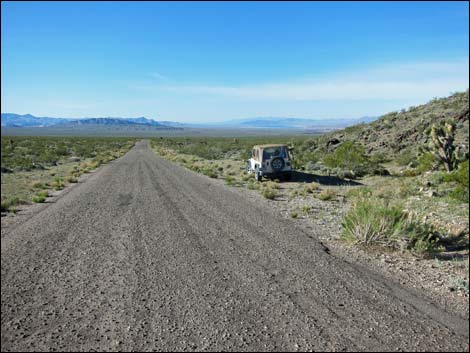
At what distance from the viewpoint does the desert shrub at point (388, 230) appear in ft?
25.6

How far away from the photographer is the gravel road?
422 cm

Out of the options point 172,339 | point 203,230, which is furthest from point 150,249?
point 172,339

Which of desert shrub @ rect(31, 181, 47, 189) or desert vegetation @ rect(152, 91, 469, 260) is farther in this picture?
desert shrub @ rect(31, 181, 47, 189)

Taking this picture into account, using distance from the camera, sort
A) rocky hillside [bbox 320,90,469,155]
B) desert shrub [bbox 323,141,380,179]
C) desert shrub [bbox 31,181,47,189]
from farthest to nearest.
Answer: rocky hillside [bbox 320,90,469,155]
desert shrub [bbox 323,141,380,179]
desert shrub [bbox 31,181,47,189]

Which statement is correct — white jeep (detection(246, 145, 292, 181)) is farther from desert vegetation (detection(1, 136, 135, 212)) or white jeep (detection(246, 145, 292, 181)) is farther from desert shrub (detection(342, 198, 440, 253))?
desert shrub (detection(342, 198, 440, 253))

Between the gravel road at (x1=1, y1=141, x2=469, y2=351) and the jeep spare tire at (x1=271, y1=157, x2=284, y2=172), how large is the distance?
1046 cm

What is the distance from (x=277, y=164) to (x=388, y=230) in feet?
39.8

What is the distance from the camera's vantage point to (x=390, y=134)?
34.3 meters

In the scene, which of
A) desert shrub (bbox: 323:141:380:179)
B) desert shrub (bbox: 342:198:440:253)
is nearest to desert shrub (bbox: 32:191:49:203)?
desert shrub (bbox: 342:198:440:253)

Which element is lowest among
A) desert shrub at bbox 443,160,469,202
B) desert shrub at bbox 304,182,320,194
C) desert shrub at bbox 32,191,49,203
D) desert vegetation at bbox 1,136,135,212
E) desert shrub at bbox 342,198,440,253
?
desert shrub at bbox 304,182,320,194

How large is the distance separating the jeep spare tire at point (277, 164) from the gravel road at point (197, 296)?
10.5 meters

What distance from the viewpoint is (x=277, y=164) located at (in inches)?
794

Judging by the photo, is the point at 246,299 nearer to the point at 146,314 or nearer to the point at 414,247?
the point at 146,314

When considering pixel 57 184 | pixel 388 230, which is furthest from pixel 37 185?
pixel 388 230
